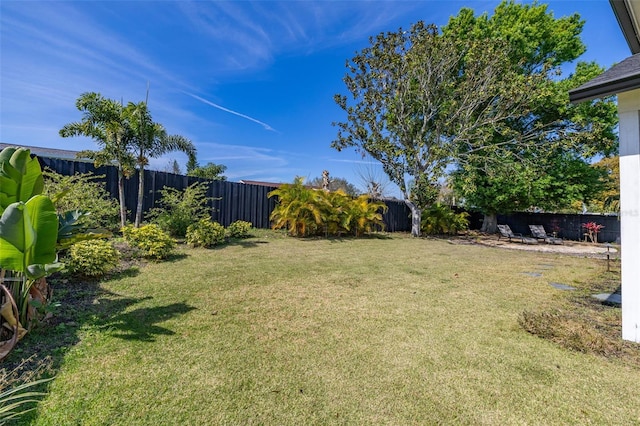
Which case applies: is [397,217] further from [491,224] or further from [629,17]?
[629,17]

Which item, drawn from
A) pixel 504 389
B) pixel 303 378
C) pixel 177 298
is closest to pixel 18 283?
pixel 177 298

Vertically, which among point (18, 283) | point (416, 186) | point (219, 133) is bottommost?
point (18, 283)

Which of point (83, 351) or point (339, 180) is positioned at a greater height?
point (339, 180)

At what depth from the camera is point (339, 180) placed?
33688 mm

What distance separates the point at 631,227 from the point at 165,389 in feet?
15.3

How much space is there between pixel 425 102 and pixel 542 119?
256 inches

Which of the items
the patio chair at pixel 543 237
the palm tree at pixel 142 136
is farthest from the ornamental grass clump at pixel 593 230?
the palm tree at pixel 142 136

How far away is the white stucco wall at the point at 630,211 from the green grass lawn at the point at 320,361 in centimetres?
69

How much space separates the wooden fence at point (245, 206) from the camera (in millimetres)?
8000

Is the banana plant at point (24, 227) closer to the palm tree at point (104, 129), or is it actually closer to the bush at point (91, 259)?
the bush at point (91, 259)

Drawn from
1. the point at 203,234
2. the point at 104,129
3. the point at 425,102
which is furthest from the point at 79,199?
the point at 425,102

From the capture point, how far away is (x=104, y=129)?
7.36 m

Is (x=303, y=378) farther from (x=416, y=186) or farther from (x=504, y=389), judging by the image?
(x=416, y=186)

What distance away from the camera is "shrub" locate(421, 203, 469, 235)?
14.8 m
